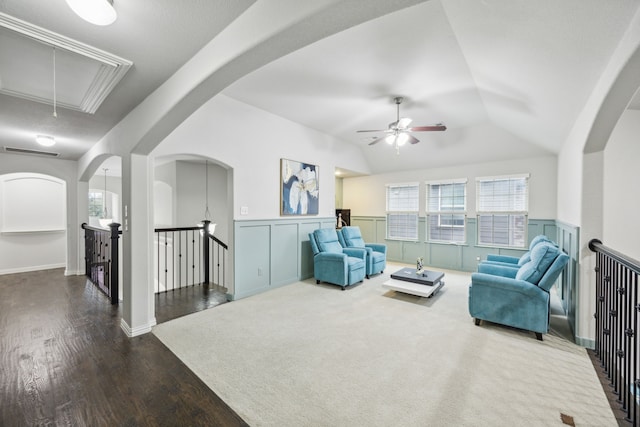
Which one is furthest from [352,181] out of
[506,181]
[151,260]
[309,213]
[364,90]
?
[151,260]

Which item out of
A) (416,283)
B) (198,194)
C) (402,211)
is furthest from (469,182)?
Answer: (198,194)

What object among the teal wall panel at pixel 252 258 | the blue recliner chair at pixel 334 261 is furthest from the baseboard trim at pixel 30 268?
the blue recliner chair at pixel 334 261

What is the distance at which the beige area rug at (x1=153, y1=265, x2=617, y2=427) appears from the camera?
5.99 ft

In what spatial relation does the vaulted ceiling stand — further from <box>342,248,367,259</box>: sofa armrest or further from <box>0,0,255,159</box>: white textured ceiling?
<box>342,248,367,259</box>: sofa armrest

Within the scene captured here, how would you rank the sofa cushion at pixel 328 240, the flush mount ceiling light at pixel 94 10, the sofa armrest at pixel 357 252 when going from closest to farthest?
the flush mount ceiling light at pixel 94 10 → the sofa cushion at pixel 328 240 → the sofa armrest at pixel 357 252

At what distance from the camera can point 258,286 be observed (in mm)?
4418

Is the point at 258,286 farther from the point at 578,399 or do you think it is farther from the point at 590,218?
the point at 590,218

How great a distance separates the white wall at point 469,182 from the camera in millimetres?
5230

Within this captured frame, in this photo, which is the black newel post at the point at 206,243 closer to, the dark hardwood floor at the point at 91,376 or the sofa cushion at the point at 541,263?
the dark hardwood floor at the point at 91,376

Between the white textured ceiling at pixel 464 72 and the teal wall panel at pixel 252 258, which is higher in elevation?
the white textured ceiling at pixel 464 72

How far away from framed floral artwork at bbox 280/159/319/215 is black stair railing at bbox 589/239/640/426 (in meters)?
4.09

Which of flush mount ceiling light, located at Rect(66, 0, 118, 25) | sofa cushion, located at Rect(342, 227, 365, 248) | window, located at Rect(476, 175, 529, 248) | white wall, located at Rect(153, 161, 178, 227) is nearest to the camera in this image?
flush mount ceiling light, located at Rect(66, 0, 118, 25)

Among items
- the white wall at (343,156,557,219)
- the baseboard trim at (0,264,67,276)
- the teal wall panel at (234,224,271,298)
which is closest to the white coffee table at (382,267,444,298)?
the teal wall panel at (234,224,271,298)

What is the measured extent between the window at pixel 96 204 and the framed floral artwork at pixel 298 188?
7.42 m
